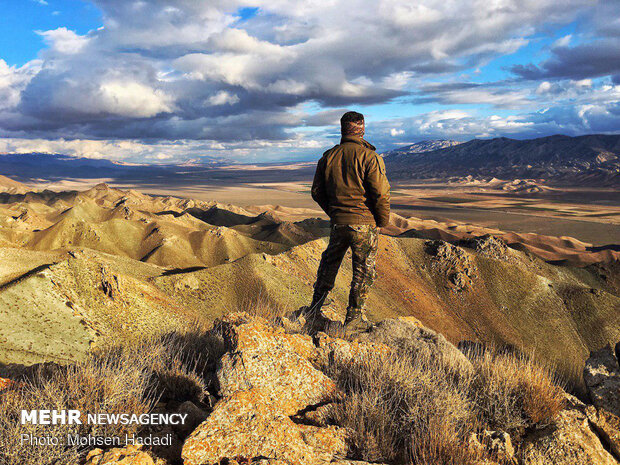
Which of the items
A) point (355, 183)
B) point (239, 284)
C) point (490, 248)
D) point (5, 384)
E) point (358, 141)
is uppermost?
point (358, 141)

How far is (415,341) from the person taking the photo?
641 cm

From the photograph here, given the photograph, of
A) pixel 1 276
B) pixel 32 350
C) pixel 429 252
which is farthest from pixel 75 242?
pixel 429 252

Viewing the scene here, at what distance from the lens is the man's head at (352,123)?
6.43 metres

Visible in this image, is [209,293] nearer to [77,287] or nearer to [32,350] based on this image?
[77,287]

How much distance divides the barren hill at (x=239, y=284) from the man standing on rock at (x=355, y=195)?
1.72 meters

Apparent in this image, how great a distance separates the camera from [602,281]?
249 ft

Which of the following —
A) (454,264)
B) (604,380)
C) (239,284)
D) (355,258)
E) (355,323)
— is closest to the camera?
(604,380)

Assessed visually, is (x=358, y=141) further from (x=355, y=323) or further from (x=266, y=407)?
(x=266, y=407)

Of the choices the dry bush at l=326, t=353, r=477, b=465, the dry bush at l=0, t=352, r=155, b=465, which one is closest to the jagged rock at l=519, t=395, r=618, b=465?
the dry bush at l=326, t=353, r=477, b=465

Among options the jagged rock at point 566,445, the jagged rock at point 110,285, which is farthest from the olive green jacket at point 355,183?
the jagged rock at point 110,285

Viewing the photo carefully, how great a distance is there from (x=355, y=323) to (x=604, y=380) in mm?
3681

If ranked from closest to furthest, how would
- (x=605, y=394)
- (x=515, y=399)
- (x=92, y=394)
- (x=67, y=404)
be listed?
(x=67, y=404), (x=92, y=394), (x=515, y=399), (x=605, y=394)

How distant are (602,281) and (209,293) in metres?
79.1

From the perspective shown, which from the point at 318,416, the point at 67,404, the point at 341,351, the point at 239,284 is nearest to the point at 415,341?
the point at 341,351
